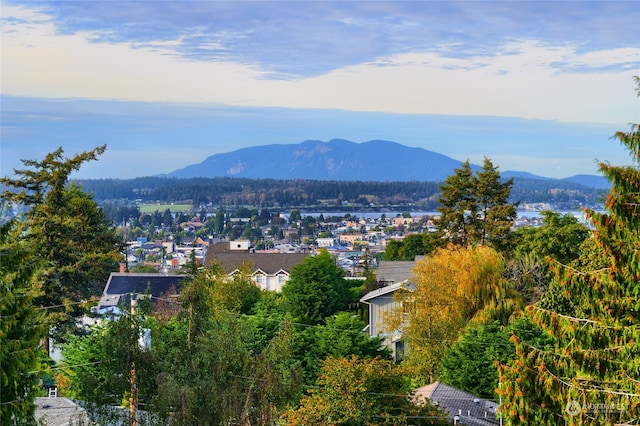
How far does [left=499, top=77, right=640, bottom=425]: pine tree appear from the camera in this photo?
13070 millimetres

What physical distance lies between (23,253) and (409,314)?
2563cm

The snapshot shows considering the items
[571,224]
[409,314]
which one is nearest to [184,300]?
[409,314]

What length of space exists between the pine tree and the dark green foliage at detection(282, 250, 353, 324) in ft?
115

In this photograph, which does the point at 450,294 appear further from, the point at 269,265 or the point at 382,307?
the point at 269,265

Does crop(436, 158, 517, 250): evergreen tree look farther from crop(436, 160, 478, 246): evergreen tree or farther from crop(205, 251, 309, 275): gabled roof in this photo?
crop(205, 251, 309, 275): gabled roof

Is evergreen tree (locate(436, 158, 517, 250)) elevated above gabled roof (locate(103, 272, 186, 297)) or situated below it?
above

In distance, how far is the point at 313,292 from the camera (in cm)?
5038

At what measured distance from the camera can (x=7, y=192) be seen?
45875mm

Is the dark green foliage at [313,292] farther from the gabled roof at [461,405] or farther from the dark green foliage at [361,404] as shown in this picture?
the dark green foliage at [361,404]

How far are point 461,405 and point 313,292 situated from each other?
2321 cm

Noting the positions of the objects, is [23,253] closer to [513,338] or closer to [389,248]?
[513,338]

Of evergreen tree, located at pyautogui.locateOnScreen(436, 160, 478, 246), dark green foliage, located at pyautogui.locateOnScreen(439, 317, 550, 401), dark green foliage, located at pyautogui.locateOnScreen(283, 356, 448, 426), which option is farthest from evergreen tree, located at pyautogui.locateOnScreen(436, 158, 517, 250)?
dark green foliage, located at pyautogui.locateOnScreen(283, 356, 448, 426)

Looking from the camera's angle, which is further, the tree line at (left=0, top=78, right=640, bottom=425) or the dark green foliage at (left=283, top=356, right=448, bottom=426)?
the dark green foliage at (left=283, top=356, right=448, bottom=426)

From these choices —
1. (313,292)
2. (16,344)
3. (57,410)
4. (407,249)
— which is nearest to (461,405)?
(57,410)
